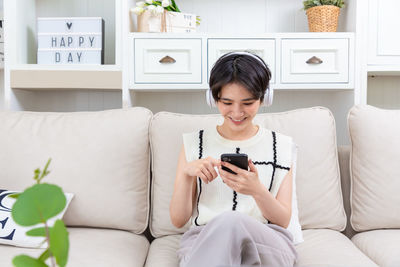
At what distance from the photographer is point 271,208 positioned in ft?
3.64

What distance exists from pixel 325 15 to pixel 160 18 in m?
0.75

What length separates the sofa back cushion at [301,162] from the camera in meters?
1.38

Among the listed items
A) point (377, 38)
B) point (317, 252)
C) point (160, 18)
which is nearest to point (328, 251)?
point (317, 252)

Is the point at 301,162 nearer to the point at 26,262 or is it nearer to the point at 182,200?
the point at 182,200

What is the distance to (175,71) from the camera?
1770mm

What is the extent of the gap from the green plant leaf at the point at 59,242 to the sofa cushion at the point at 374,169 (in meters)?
1.34

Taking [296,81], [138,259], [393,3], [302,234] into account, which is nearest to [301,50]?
[296,81]

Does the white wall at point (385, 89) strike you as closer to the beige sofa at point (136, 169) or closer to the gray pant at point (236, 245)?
the beige sofa at point (136, 169)

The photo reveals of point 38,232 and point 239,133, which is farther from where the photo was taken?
point 239,133

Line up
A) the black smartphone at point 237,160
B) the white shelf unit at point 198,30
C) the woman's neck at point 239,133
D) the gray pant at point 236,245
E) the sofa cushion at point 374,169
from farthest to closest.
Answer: the white shelf unit at point 198,30, the sofa cushion at point 374,169, the woman's neck at point 239,133, the black smartphone at point 237,160, the gray pant at point 236,245

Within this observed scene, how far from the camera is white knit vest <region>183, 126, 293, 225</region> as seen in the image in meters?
1.20

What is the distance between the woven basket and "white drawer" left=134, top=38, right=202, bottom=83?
555mm

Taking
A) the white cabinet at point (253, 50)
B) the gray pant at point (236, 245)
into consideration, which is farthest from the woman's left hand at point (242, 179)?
the white cabinet at point (253, 50)

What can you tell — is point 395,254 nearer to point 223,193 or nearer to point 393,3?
point 223,193
